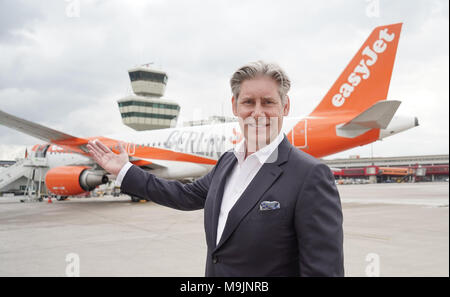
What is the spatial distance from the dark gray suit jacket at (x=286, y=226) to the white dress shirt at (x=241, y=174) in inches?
1.6

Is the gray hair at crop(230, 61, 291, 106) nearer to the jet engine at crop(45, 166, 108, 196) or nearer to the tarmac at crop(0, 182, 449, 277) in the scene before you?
the tarmac at crop(0, 182, 449, 277)

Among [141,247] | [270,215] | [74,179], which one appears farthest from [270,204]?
[74,179]

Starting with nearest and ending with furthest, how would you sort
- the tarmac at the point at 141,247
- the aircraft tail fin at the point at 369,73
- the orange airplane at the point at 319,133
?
the tarmac at the point at 141,247 < the aircraft tail fin at the point at 369,73 < the orange airplane at the point at 319,133

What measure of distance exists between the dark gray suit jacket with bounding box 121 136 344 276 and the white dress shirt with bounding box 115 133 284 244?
0.13 ft

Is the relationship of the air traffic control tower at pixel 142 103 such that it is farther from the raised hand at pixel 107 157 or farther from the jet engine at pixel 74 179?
the jet engine at pixel 74 179

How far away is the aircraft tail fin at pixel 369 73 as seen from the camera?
6836mm

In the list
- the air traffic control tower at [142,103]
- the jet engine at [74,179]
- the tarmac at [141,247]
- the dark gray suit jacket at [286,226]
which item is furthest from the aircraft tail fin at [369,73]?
the jet engine at [74,179]

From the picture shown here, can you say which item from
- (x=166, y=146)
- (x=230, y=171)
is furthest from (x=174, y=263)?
(x=166, y=146)

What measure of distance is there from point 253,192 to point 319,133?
11.0m

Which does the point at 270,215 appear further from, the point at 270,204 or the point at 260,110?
the point at 260,110

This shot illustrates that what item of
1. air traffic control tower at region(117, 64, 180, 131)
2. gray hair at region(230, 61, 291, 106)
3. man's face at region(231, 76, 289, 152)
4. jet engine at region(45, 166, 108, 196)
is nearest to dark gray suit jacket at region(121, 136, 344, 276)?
man's face at region(231, 76, 289, 152)

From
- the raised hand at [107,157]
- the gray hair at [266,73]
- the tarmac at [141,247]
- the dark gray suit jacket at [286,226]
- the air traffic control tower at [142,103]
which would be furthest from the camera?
the air traffic control tower at [142,103]

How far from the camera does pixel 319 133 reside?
465 inches

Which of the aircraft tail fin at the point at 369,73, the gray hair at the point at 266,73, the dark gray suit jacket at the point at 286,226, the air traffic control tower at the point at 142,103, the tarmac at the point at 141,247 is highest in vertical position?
the aircraft tail fin at the point at 369,73
